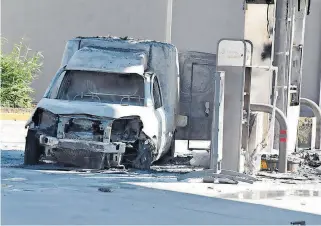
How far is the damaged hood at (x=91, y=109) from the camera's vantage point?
42.1 feet

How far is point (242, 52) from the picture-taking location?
13203mm

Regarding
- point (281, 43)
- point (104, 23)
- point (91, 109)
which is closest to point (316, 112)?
point (281, 43)

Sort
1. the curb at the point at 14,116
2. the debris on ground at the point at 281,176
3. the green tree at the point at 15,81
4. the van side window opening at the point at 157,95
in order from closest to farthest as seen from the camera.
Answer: the debris on ground at the point at 281,176, the van side window opening at the point at 157,95, the curb at the point at 14,116, the green tree at the point at 15,81

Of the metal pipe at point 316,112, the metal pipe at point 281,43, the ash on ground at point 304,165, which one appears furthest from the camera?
the metal pipe at point 316,112

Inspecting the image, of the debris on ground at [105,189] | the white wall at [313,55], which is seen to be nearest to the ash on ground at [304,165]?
the debris on ground at [105,189]

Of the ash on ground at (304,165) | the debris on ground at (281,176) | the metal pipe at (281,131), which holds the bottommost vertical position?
the debris on ground at (281,176)

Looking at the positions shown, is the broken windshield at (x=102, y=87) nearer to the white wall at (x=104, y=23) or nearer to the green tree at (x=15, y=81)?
the green tree at (x=15, y=81)

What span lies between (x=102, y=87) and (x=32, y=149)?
5.63 ft

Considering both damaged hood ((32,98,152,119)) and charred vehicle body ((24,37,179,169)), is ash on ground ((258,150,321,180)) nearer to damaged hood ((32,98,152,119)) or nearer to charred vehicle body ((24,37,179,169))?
charred vehicle body ((24,37,179,169))

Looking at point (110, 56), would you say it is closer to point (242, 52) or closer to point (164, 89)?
point (164, 89)

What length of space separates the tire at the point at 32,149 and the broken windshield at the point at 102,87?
99 cm

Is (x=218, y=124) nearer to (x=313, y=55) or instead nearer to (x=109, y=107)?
(x=109, y=107)

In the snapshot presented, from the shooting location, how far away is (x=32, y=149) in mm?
13406

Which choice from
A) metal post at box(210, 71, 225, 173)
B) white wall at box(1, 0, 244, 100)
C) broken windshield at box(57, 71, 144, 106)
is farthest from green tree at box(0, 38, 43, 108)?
metal post at box(210, 71, 225, 173)
